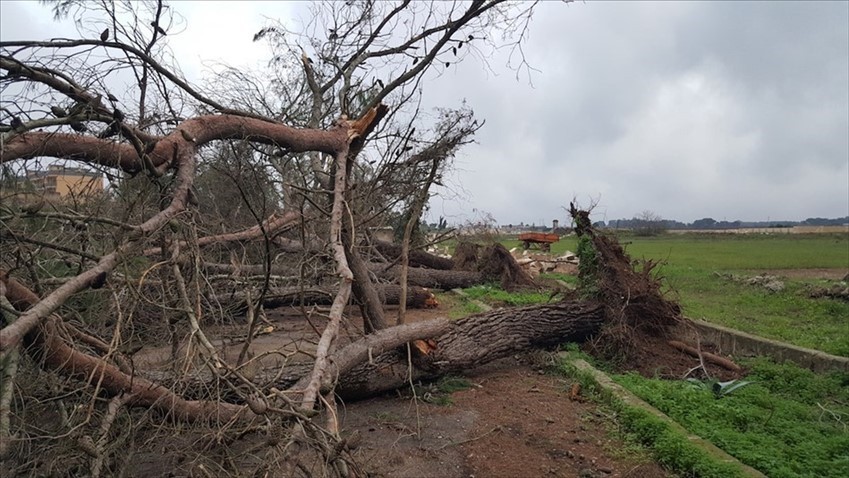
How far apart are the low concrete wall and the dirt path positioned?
7.84ft

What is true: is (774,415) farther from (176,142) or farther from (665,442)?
(176,142)

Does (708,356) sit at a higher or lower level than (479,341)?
lower

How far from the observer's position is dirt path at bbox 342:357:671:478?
3939 mm

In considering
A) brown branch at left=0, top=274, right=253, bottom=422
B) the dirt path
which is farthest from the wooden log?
brown branch at left=0, top=274, right=253, bottom=422

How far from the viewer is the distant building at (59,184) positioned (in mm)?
3221

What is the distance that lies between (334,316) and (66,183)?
72.3 inches

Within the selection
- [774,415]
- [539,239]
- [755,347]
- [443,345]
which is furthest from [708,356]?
[539,239]

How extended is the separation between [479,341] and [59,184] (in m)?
4.11

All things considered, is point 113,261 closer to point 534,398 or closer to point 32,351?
point 32,351

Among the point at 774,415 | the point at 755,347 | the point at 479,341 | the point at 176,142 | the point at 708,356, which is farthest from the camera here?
the point at 755,347

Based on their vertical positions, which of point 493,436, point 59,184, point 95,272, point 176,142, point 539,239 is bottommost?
point 493,436

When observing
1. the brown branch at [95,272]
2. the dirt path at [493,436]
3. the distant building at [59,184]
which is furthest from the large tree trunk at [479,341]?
the distant building at [59,184]

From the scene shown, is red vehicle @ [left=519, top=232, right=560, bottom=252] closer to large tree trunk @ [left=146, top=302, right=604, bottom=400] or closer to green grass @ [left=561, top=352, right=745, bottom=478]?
large tree trunk @ [left=146, top=302, right=604, bottom=400]

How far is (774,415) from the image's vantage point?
4672mm
